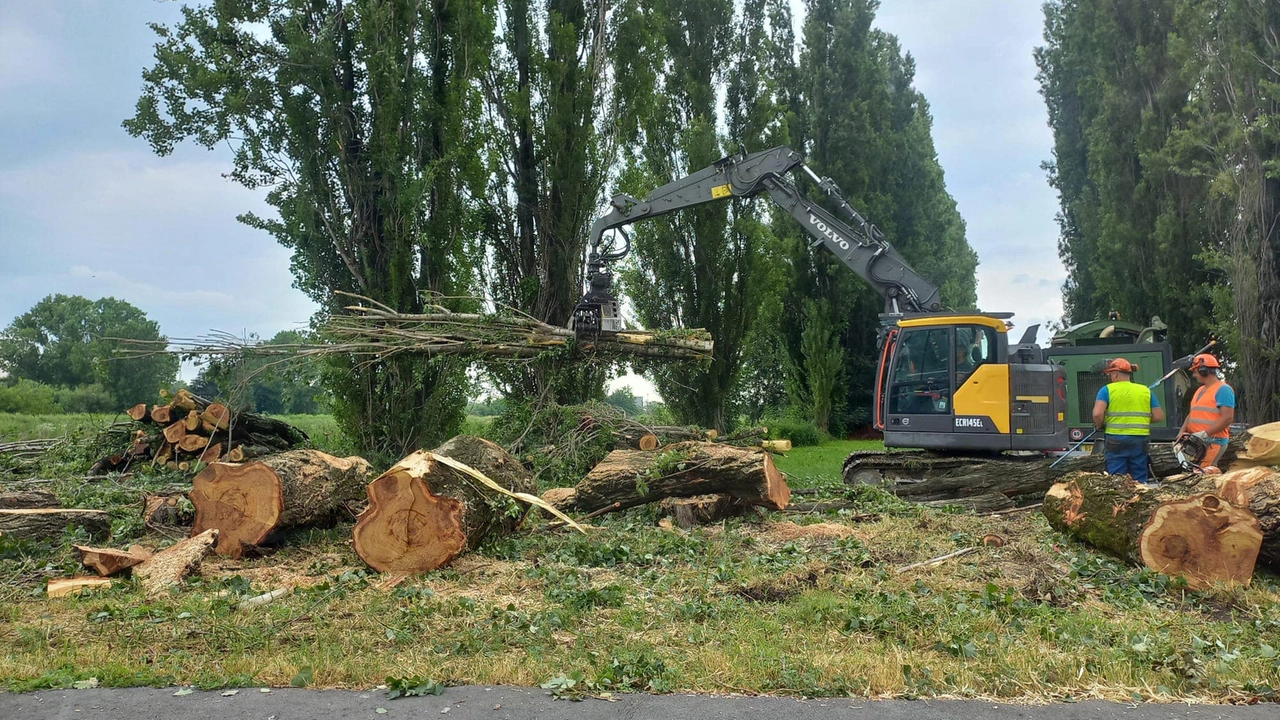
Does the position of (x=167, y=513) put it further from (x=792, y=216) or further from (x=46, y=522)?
(x=792, y=216)

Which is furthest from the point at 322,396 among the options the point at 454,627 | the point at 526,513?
the point at 454,627

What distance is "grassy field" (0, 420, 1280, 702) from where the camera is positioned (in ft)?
13.7

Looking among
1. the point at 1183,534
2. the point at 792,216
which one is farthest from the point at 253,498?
the point at 792,216

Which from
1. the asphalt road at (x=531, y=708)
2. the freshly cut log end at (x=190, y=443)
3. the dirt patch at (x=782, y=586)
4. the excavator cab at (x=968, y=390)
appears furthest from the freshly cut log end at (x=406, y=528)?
the excavator cab at (x=968, y=390)

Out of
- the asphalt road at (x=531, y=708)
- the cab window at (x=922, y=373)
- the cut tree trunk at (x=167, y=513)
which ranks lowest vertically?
the asphalt road at (x=531, y=708)

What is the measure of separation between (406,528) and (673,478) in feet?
8.43

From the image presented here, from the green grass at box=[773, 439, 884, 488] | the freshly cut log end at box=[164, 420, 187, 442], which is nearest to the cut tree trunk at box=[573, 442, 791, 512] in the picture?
the green grass at box=[773, 439, 884, 488]

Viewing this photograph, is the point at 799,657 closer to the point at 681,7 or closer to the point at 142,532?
the point at 142,532

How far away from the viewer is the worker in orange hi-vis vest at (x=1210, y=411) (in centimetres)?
818

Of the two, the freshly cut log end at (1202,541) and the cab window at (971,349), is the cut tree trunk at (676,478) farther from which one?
the cab window at (971,349)

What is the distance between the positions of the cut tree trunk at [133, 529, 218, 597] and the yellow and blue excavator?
6.10m

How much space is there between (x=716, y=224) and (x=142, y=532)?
13930mm

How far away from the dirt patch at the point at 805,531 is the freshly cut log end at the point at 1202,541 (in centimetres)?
224

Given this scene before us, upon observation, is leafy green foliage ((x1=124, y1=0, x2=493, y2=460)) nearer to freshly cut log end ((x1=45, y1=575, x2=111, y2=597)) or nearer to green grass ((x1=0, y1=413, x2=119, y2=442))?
green grass ((x1=0, y1=413, x2=119, y2=442))
